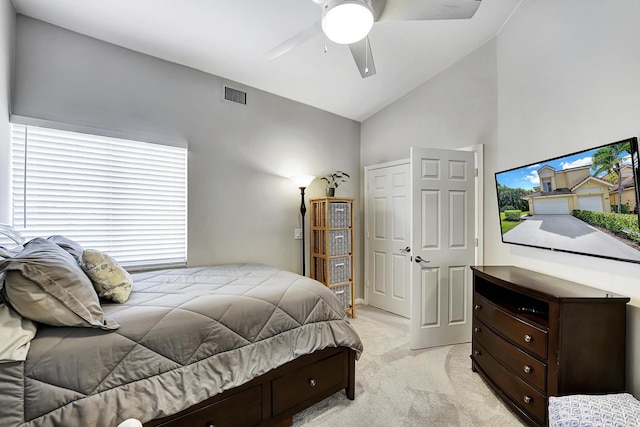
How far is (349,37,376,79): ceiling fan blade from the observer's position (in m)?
1.93

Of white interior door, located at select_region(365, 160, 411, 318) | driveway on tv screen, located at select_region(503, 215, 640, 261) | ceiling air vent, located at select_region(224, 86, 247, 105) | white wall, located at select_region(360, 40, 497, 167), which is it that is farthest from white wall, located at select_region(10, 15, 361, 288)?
driveway on tv screen, located at select_region(503, 215, 640, 261)

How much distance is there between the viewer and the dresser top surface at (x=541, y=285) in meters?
1.62

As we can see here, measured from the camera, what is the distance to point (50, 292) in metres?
1.15

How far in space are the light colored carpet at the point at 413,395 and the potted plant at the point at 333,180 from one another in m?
1.85

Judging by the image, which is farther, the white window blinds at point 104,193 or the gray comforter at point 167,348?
the white window blinds at point 104,193

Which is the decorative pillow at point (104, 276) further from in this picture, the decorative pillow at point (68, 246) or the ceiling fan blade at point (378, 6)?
the ceiling fan blade at point (378, 6)

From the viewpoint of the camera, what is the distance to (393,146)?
12.8 ft

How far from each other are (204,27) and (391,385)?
318 cm

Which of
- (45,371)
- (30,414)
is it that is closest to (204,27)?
(45,371)

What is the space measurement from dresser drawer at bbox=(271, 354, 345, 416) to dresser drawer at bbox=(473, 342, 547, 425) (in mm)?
1133

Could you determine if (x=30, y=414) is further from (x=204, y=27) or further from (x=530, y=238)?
(x=530, y=238)

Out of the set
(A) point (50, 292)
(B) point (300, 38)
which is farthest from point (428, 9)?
(A) point (50, 292)

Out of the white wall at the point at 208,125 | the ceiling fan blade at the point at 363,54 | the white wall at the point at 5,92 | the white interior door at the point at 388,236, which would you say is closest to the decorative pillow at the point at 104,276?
the white wall at the point at 5,92

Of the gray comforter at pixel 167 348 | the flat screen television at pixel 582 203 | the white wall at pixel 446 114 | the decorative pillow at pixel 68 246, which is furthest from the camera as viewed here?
the white wall at pixel 446 114
